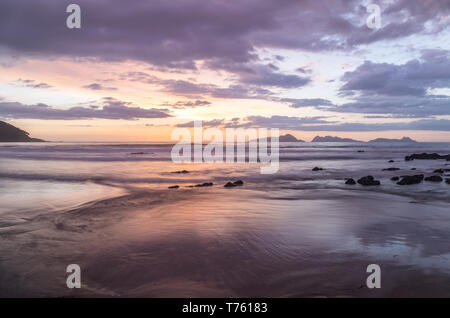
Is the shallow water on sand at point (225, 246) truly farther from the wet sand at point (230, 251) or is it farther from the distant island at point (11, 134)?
the distant island at point (11, 134)

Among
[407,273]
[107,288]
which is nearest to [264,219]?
[407,273]

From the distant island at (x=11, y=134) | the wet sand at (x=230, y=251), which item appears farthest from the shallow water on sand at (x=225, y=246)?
the distant island at (x=11, y=134)

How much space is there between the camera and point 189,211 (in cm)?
926

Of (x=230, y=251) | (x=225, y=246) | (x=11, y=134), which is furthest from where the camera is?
(x=11, y=134)

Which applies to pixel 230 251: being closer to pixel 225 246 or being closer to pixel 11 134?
pixel 225 246

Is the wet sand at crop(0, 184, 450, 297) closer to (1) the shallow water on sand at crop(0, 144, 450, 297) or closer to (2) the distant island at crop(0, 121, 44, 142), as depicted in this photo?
(1) the shallow water on sand at crop(0, 144, 450, 297)

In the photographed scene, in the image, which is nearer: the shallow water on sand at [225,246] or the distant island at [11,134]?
the shallow water on sand at [225,246]

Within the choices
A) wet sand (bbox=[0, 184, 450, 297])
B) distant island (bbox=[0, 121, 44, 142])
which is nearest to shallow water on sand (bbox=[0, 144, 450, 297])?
wet sand (bbox=[0, 184, 450, 297])

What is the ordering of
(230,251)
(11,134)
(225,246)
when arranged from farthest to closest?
(11,134) → (225,246) → (230,251)

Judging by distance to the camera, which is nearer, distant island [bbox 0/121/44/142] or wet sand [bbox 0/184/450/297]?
wet sand [bbox 0/184/450/297]

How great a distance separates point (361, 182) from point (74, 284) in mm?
14630

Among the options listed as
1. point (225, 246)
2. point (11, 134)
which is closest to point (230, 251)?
point (225, 246)

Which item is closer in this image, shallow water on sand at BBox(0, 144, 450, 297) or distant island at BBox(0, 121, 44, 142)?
shallow water on sand at BBox(0, 144, 450, 297)
